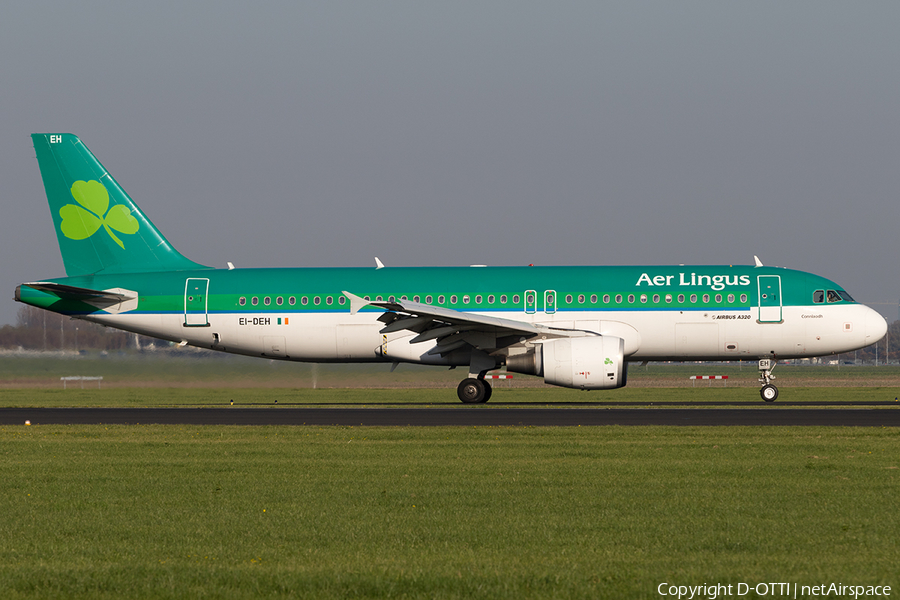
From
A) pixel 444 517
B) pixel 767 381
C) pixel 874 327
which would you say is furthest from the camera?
pixel 767 381

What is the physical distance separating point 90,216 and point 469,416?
1600cm

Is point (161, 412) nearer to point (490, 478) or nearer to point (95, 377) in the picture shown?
point (95, 377)

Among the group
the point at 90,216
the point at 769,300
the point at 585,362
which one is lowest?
the point at 585,362

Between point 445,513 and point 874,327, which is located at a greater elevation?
A: point 874,327

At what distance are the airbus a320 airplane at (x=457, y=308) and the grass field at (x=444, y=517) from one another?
12290 millimetres

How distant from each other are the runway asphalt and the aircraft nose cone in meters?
4.87

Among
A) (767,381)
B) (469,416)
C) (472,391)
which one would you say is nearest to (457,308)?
(472,391)

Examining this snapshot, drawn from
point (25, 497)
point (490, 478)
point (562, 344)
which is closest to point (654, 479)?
point (490, 478)

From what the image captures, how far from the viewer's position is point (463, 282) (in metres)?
30.5

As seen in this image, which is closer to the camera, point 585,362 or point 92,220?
point 585,362

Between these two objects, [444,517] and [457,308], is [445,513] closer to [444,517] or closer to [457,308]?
[444,517]

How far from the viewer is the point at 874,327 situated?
29.9 m

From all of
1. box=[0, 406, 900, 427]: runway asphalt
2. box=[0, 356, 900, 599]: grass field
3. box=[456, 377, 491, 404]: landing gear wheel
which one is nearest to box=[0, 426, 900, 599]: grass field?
box=[0, 356, 900, 599]: grass field

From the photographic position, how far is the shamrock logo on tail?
32250 mm
